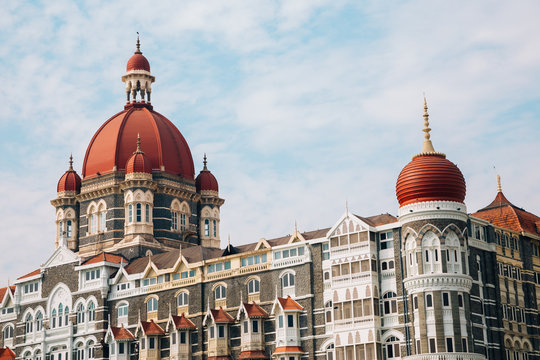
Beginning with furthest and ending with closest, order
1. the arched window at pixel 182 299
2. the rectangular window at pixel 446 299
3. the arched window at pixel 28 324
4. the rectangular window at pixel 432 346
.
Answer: the arched window at pixel 28 324 → the arched window at pixel 182 299 → the rectangular window at pixel 446 299 → the rectangular window at pixel 432 346

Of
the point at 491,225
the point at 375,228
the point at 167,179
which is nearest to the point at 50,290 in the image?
the point at 167,179

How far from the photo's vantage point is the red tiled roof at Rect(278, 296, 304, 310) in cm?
7425

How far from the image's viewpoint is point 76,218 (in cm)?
9856

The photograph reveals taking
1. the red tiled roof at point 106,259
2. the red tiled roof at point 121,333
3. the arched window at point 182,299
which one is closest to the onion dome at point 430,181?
the arched window at point 182,299

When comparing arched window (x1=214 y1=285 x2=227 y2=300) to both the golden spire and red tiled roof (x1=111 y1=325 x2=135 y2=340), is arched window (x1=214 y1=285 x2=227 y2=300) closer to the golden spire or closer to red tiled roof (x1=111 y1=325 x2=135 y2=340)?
red tiled roof (x1=111 y1=325 x2=135 y2=340)

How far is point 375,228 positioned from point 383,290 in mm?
4740

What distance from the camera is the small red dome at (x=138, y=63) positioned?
336ft

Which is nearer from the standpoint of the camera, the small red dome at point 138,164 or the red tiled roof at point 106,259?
the red tiled roof at point 106,259

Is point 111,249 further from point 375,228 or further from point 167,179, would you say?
point 375,228

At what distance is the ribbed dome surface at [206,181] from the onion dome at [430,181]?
108 feet

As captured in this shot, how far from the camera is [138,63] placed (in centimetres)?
10262

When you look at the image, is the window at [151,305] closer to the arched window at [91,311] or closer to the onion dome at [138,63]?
the arched window at [91,311]

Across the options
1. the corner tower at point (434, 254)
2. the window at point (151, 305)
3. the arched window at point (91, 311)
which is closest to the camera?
the corner tower at point (434, 254)

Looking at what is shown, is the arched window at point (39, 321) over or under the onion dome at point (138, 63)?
under
